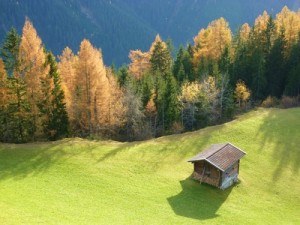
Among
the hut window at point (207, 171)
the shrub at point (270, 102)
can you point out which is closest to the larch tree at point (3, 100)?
the hut window at point (207, 171)

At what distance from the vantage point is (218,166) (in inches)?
1689

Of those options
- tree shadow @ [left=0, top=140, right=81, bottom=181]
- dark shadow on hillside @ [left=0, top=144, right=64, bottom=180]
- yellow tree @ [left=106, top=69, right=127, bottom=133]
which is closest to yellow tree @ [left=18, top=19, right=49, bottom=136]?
tree shadow @ [left=0, top=140, right=81, bottom=181]

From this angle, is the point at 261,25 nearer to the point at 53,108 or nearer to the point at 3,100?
the point at 53,108

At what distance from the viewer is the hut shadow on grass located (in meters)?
38.4

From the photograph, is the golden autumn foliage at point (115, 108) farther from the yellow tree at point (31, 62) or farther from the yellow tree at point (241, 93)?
the yellow tree at point (241, 93)

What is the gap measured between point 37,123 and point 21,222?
23602 millimetres

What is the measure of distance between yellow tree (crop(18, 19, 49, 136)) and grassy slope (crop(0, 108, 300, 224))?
7.71 meters

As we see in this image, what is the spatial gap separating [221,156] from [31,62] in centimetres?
2786

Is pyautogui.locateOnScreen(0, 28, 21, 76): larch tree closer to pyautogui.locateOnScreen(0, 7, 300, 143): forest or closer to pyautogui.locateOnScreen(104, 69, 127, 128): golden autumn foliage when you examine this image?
pyautogui.locateOnScreen(0, 7, 300, 143): forest

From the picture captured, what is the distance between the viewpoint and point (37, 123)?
5394cm

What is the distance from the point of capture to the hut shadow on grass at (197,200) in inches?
1514

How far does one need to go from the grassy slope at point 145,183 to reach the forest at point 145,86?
5477mm

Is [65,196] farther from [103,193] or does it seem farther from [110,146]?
[110,146]

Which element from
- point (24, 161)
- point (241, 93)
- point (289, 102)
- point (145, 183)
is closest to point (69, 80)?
point (24, 161)
